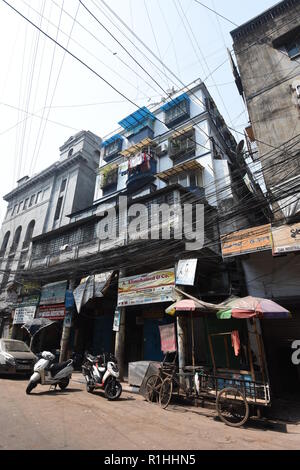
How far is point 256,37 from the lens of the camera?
14273 mm

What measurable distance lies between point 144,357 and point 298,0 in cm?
2071

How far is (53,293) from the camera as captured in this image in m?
16.3

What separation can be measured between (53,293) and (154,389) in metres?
10.6

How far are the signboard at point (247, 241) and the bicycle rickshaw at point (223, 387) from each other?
2.66 metres

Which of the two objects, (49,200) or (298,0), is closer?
(298,0)

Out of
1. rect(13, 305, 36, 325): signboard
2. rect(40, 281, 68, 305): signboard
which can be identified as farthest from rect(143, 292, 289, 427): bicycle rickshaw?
rect(13, 305, 36, 325): signboard

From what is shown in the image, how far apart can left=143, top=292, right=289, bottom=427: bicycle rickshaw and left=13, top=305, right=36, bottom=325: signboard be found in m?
11.6

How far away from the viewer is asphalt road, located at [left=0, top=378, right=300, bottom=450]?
4.05 m

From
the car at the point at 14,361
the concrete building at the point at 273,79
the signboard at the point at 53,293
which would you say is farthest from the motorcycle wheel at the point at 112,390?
the concrete building at the point at 273,79

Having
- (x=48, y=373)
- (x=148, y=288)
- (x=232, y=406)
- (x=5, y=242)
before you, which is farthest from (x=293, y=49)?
(x=5, y=242)

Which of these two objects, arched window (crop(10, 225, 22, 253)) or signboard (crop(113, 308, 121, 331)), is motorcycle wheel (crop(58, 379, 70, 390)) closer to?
signboard (crop(113, 308, 121, 331))

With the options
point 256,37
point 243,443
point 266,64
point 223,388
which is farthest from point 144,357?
point 256,37

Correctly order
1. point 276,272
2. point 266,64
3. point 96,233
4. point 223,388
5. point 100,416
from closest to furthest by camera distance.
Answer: point 100,416 → point 223,388 → point 276,272 → point 266,64 → point 96,233
